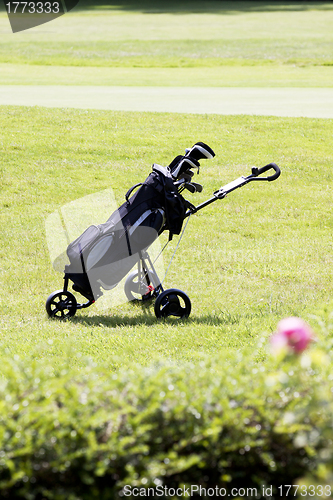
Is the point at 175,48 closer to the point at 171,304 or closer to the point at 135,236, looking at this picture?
the point at 135,236

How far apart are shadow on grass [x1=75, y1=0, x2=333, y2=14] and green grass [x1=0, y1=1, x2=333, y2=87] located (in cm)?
63

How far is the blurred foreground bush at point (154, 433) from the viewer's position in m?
2.06

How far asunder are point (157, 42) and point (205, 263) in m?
21.9

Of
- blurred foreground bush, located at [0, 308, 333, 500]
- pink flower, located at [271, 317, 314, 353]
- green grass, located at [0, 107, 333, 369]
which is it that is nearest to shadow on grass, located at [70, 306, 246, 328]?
green grass, located at [0, 107, 333, 369]

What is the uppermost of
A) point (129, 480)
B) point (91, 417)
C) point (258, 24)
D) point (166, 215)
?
point (91, 417)

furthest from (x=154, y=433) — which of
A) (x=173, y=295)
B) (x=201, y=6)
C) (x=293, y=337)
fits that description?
(x=201, y=6)

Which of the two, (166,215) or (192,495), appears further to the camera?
(166,215)

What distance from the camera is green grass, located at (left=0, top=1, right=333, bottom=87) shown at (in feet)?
58.3

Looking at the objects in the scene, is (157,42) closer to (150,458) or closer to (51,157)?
(51,157)

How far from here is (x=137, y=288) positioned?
5684 mm

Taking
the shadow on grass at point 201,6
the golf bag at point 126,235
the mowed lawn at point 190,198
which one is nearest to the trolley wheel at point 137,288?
the mowed lawn at point 190,198

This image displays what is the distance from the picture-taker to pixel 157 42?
85.6ft

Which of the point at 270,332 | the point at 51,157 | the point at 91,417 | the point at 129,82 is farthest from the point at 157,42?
the point at 91,417

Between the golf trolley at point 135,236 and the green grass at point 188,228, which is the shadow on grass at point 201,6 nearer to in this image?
the green grass at point 188,228
